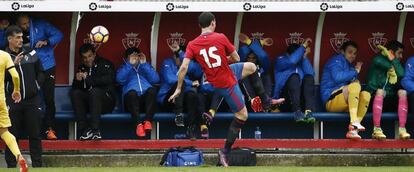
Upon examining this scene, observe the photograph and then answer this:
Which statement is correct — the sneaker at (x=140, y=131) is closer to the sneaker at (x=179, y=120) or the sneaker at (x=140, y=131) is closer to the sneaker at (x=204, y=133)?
the sneaker at (x=179, y=120)

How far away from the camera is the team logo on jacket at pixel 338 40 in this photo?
18188 millimetres

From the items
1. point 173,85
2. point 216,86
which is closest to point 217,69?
point 216,86

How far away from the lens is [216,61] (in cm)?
1499

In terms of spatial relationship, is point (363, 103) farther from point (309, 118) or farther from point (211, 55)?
point (211, 55)

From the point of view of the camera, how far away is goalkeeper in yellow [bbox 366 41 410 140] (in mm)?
17188

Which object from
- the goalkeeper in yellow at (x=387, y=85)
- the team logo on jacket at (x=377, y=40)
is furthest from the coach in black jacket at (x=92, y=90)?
the team logo on jacket at (x=377, y=40)

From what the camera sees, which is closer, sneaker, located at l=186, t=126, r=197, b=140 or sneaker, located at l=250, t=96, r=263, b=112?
sneaker, located at l=250, t=96, r=263, b=112

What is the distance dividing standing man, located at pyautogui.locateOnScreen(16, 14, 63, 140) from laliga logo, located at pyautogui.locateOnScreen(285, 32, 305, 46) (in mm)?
3432

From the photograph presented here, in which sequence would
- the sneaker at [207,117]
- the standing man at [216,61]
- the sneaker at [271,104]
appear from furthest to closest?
the sneaker at [207,117] < the sneaker at [271,104] < the standing man at [216,61]

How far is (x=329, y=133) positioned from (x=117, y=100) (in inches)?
128

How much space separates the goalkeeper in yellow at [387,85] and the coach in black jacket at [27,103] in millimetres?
4782

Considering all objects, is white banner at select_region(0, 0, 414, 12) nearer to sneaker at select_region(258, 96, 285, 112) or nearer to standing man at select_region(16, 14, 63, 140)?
standing man at select_region(16, 14, 63, 140)

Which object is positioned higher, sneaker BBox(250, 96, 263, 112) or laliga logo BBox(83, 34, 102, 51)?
laliga logo BBox(83, 34, 102, 51)

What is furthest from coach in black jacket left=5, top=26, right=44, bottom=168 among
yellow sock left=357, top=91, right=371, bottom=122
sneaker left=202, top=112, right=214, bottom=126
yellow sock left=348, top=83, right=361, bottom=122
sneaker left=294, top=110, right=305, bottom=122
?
yellow sock left=357, top=91, right=371, bottom=122
